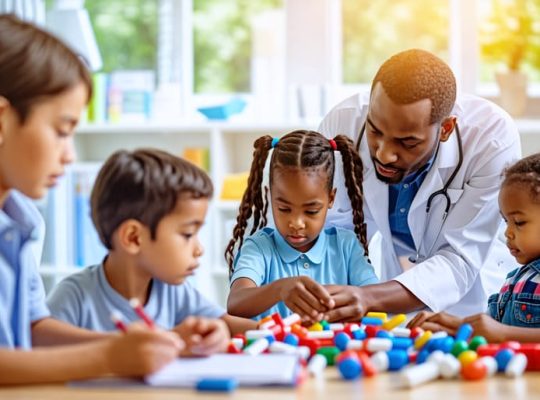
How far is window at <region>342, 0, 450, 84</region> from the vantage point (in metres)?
4.53

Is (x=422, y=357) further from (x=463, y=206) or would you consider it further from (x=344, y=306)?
(x=463, y=206)

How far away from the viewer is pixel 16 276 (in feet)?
4.61

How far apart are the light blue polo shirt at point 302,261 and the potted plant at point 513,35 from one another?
2.34 meters

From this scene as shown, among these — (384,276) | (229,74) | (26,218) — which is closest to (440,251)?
(384,276)

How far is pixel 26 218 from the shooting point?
1.45 meters

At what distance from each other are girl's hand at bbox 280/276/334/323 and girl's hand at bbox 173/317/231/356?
370 millimetres

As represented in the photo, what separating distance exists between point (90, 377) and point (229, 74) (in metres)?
3.95

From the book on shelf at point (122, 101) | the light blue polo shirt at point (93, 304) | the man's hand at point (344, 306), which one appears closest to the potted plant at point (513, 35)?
the book on shelf at point (122, 101)

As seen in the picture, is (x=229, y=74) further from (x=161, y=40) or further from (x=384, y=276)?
Result: (x=384, y=276)

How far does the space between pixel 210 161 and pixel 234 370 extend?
3.21 m

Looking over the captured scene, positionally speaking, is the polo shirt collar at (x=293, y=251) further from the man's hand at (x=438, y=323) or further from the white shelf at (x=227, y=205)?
the white shelf at (x=227, y=205)

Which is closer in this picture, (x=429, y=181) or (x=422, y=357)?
(x=422, y=357)

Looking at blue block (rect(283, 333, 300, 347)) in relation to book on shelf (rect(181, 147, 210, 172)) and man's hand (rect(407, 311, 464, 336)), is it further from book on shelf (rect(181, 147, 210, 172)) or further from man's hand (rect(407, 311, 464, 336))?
book on shelf (rect(181, 147, 210, 172))

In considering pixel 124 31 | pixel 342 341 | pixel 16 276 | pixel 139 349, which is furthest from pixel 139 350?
pixel 124 31
